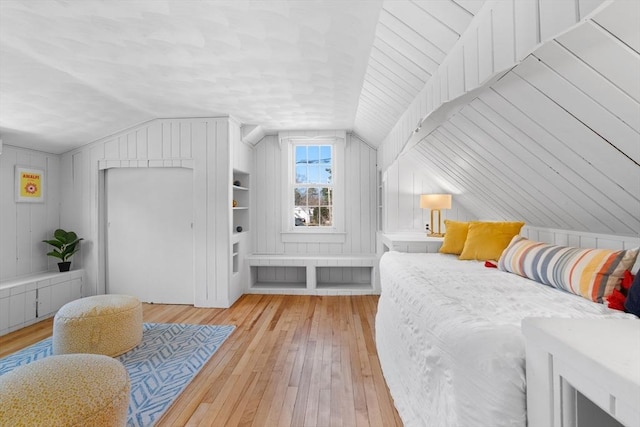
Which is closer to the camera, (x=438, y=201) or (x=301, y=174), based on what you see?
(x=438, y=201)

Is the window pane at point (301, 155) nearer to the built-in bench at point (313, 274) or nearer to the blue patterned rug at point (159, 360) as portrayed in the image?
the built-in bench at point (313, 274)

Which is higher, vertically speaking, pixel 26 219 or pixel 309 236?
pixel 26 219

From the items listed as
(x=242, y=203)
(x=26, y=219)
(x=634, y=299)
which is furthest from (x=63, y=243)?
(x=634, y=299)

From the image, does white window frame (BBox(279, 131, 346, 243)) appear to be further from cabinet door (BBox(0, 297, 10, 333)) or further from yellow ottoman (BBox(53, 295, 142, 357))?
cabinet door (BBox(0, 297, 10, 333))

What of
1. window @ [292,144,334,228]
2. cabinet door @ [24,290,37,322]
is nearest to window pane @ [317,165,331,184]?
window @ [292,144,334,228]

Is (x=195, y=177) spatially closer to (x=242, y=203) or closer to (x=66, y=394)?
(x=242, y=203)

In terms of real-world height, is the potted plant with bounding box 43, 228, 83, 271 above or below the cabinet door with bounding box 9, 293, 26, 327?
above

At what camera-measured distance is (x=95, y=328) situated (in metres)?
2.46

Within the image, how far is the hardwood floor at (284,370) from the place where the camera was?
1823mm

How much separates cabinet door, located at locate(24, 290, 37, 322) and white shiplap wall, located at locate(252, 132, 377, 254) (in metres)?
2.65

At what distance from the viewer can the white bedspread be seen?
102 centimetres

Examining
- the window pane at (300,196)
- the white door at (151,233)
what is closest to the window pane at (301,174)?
the window pane at (300,196)

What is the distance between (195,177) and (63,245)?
6.07 feet

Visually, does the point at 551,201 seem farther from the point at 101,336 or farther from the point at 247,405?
the point at 101,336
